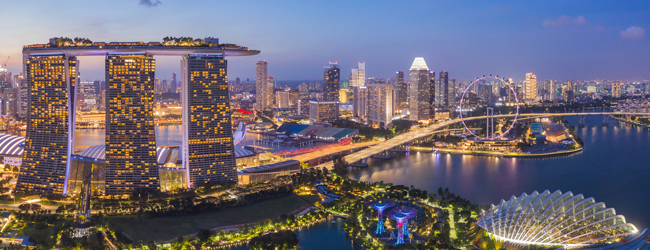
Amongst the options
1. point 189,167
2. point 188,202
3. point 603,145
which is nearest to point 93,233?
point 188,202

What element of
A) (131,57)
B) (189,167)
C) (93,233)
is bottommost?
(93,233)

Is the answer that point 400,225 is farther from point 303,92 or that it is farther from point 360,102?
point 303,92

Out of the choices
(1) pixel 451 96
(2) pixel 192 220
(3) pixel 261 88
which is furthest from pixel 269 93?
(2) pixel 192 220

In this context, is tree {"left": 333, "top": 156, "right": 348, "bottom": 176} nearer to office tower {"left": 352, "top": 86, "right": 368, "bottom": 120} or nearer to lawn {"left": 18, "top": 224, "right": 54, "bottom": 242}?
lawn {"left": 18, "top": 224, "right": 54, "bottom": 242}

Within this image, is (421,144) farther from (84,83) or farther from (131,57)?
(84,83)

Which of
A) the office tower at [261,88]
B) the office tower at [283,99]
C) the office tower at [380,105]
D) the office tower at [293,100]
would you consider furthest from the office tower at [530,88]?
the office tower at [380,105]

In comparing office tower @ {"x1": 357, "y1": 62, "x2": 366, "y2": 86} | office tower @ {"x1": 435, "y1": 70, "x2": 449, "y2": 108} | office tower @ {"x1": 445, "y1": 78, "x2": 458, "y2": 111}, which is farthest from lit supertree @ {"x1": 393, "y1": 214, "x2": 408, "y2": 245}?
office tower @ {"x1": 357, "y1": 62, "x2": 366, "y2": 86}
